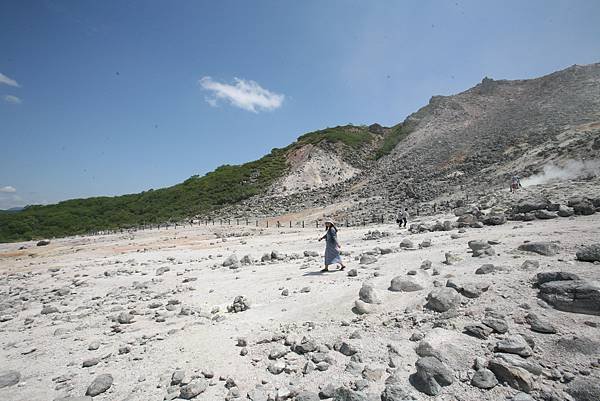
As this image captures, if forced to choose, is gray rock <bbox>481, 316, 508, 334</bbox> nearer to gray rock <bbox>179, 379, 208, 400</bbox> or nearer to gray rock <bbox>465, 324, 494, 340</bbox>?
gray rock <bbox>465, 324, 494, 340</bbox>

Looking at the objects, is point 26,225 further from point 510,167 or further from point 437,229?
point 510,167

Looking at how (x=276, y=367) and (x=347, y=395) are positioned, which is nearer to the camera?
(x=347, y=395)

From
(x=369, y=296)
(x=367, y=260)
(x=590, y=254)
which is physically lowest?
(x=369, y=296)

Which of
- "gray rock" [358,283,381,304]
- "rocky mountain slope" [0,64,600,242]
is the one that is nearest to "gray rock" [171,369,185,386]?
"gray rock" [358,283,381,304]

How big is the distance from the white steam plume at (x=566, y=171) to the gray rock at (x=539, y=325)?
2316 cm

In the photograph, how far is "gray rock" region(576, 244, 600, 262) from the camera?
682 cm

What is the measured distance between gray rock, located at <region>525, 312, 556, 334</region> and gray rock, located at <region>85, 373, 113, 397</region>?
23.1ft

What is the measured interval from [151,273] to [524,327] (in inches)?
575

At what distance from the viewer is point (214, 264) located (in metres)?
15.2

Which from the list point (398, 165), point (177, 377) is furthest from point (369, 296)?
point (398, 165)

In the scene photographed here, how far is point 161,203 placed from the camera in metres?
67.7

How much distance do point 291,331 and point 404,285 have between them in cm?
288

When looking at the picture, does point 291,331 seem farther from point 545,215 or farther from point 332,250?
point 545,215

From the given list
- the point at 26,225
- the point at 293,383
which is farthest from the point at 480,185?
the point at 26,225
